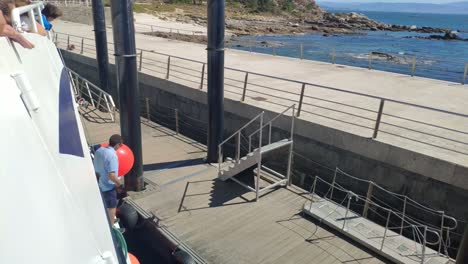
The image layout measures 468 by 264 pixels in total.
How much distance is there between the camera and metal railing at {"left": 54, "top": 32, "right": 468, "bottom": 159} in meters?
7.64

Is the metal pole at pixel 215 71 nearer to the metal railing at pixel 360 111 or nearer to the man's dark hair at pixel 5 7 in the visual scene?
the metal railing at pixel 360 111

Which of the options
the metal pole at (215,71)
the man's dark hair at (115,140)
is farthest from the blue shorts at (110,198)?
the metal pole at (215,71)

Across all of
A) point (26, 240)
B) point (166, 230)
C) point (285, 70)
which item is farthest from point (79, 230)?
point (285, 70)

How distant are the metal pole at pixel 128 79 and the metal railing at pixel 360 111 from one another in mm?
3431

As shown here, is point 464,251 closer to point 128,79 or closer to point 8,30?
point 8,30

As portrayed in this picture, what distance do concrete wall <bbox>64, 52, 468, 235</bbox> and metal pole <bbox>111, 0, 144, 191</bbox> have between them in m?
2.97

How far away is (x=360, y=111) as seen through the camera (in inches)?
382

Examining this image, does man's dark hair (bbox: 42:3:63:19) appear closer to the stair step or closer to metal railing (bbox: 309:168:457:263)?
the stair step

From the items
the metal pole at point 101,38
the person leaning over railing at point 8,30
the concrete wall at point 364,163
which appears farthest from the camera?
the metal pole at point 101,38

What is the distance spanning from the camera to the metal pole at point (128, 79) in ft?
23.2

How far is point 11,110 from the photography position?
6.63 ft

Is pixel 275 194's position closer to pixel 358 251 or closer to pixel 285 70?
pixel 358 251

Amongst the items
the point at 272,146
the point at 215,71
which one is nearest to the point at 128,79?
the point at 215,71

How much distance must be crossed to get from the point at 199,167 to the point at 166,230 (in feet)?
9.07
